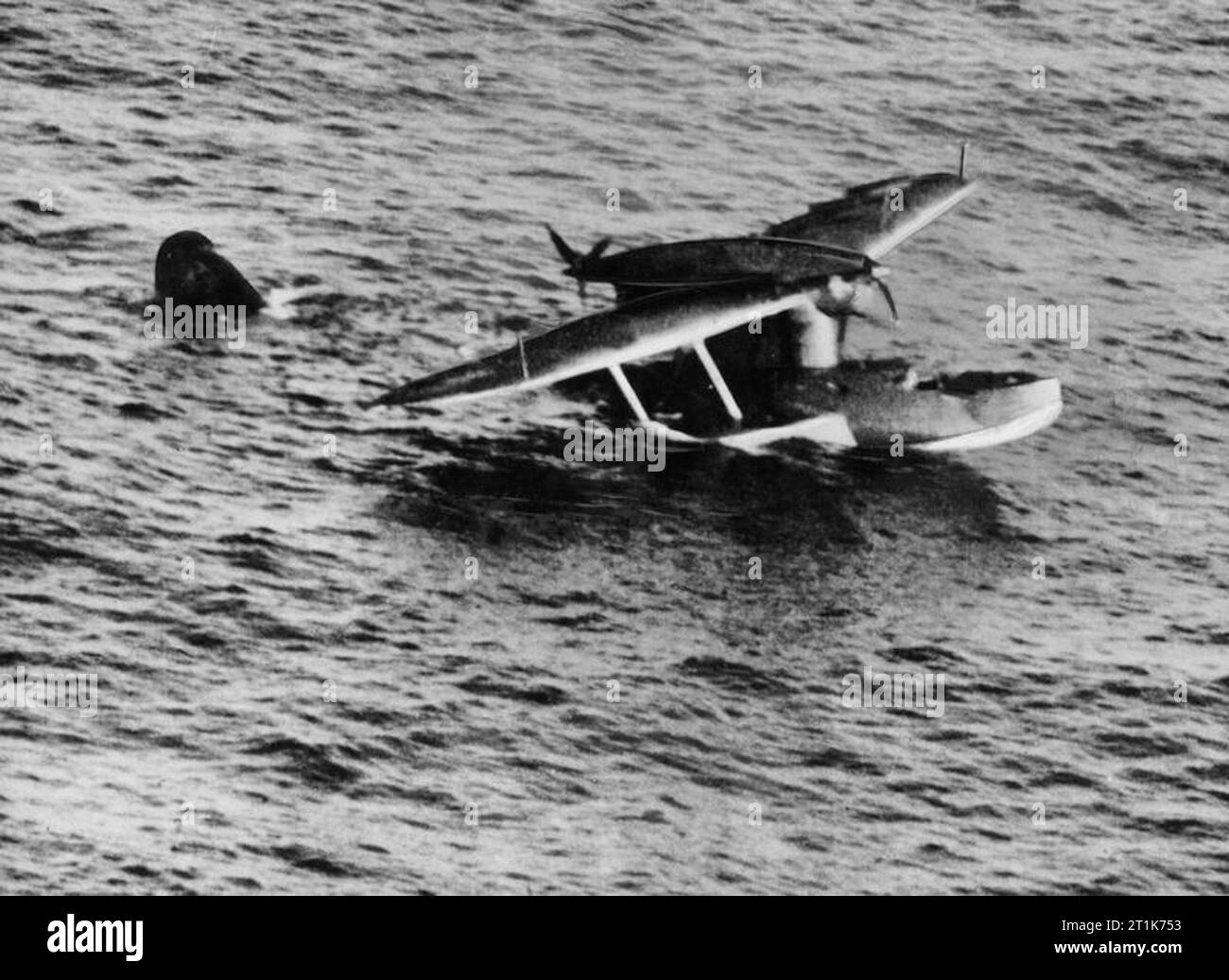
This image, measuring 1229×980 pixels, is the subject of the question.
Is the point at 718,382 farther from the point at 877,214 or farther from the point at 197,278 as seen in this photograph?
the point at 197,278

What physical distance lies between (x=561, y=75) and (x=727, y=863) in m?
45.5

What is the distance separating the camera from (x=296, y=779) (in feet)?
152

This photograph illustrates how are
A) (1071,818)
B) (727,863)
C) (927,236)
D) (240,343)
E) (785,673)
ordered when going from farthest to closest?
(927,236) < (240,343) < (785,673) < (1071,818) < (727,863)

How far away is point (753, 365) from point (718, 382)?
2.44 meters

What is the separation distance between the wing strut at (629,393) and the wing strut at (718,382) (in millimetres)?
2008

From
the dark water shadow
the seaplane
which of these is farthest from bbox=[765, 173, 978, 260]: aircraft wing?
the dark water shadow

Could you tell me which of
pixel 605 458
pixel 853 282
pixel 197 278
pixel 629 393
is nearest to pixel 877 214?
pixel 853 282

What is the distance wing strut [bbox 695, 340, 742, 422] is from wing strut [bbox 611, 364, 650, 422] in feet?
6.59

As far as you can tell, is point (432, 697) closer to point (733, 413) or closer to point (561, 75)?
point (733, 413)

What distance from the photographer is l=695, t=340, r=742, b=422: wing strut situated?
5972 centimetres

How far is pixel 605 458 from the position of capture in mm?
60594

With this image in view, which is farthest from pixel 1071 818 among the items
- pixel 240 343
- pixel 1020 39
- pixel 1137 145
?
pixel 1020 39
